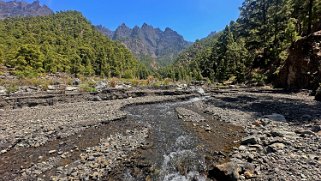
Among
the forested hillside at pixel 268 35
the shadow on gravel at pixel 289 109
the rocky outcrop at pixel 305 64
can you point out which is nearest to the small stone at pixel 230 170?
the shadow on gravel at pixel 289 109

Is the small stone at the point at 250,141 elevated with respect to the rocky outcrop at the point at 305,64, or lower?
lower

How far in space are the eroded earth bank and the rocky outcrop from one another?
39.6ft

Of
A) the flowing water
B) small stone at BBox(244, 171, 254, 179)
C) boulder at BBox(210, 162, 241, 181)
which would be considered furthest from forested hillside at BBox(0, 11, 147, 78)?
small stone at BBox(244, 171, 254, 179)

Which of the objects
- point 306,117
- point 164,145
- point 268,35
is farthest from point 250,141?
point 268,35

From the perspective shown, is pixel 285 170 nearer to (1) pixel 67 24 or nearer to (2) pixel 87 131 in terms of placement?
(2) pixel 87 131

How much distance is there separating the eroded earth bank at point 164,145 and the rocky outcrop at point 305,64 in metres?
12.1

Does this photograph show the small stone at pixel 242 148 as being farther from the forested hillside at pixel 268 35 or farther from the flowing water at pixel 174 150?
the forested hillside at pixel 268 35

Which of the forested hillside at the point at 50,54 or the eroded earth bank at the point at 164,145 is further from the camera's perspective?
the forested hillside at the point at 50,54

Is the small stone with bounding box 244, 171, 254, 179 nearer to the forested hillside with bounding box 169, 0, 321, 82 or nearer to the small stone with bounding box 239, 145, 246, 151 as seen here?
the small stone with bounding box 239, 145, 246, 151

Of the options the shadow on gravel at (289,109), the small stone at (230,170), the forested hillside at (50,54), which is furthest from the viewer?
the forested hillside at (50,54)

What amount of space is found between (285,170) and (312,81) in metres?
29.2

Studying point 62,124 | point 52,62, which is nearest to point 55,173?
point 62,124

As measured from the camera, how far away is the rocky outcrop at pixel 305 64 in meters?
34.4

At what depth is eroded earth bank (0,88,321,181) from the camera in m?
11.3
